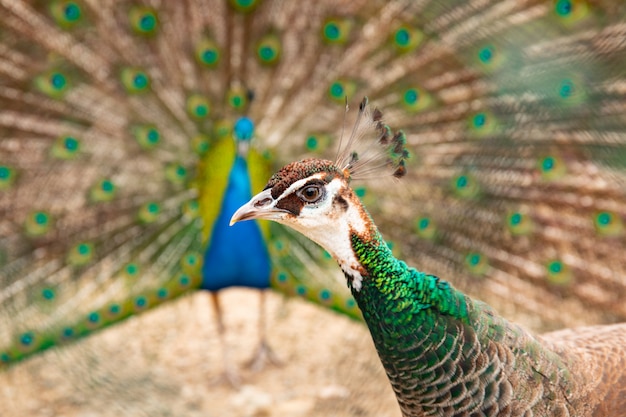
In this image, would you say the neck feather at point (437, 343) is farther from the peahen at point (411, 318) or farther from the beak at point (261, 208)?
the beak at point (261, 208)

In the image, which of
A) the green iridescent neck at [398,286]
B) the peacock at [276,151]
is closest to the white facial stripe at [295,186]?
the green iridescent neck at [398,286]

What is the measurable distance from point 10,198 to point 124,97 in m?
0.44

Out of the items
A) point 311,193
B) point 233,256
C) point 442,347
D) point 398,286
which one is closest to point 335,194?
point 311,193

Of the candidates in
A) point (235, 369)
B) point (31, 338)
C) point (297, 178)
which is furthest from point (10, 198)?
point (297, 178)

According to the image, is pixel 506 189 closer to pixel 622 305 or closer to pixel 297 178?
pixel 622 305

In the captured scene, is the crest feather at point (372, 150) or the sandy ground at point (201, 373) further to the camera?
the sandy ground at point (201, 373)

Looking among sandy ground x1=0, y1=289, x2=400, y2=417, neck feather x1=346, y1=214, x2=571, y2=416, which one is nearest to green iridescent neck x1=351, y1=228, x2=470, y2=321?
neck feather x1=346, y1=214, x2=571, y2=416

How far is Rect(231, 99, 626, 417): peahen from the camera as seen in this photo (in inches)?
33.8

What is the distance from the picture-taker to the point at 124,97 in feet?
6.28

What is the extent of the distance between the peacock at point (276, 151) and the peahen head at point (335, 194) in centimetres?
80

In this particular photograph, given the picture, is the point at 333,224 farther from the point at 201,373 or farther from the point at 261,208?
the point at 201,373

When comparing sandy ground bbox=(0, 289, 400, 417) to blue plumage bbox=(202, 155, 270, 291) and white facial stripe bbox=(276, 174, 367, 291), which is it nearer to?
blue plumage bbox=(202, 155, 270, 291)

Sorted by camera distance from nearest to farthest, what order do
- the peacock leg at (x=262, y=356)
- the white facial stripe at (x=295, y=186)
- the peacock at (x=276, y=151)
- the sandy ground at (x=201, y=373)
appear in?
the white facial stripe at (x=295, y=186) → the peacock at (x=276, y=151) → the sandy ground at (x=201, y=373) → the peacock leg at (x=262, y=356)

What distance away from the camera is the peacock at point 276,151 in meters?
1.73
